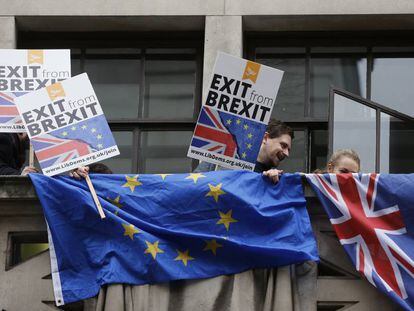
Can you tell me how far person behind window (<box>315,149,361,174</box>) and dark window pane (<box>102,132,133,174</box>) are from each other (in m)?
3.56

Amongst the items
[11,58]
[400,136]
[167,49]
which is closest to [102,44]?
[167,49]

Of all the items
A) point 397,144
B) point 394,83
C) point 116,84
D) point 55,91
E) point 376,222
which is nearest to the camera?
point 376,222

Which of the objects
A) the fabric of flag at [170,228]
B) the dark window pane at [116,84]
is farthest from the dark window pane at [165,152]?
the fabric of flag at [170,228]

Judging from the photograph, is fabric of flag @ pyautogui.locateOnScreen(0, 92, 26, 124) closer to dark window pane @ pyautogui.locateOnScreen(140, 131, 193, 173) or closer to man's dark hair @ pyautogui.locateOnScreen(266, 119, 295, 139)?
dark window pane @ pyautogui.locateOnScreen(140, 131, 193, 173)

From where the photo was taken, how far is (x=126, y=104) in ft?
75.5

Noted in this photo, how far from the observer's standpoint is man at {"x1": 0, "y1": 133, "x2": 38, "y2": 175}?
2014 cm

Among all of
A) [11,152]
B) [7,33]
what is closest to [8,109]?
[11,152]

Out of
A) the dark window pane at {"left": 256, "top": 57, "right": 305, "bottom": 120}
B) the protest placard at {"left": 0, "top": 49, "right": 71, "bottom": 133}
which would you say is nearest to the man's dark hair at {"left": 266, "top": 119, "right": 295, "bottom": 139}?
the protest placard at {"left": 0, "top": 49, "right": 71, "bottom": 133}

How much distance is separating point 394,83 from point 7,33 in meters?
4.84

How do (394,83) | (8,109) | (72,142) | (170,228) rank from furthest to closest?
(394,83)
(8,109)
(72,142)
(170,228)

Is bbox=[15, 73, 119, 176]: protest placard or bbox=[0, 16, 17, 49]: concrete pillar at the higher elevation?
bbox=[0, 16, 17, 49]: concrete pillar

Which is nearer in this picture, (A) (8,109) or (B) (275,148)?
(B) (275,148)

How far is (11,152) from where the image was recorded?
20516 millimetres

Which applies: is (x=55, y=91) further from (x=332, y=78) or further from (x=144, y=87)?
(x=332, y=78)
